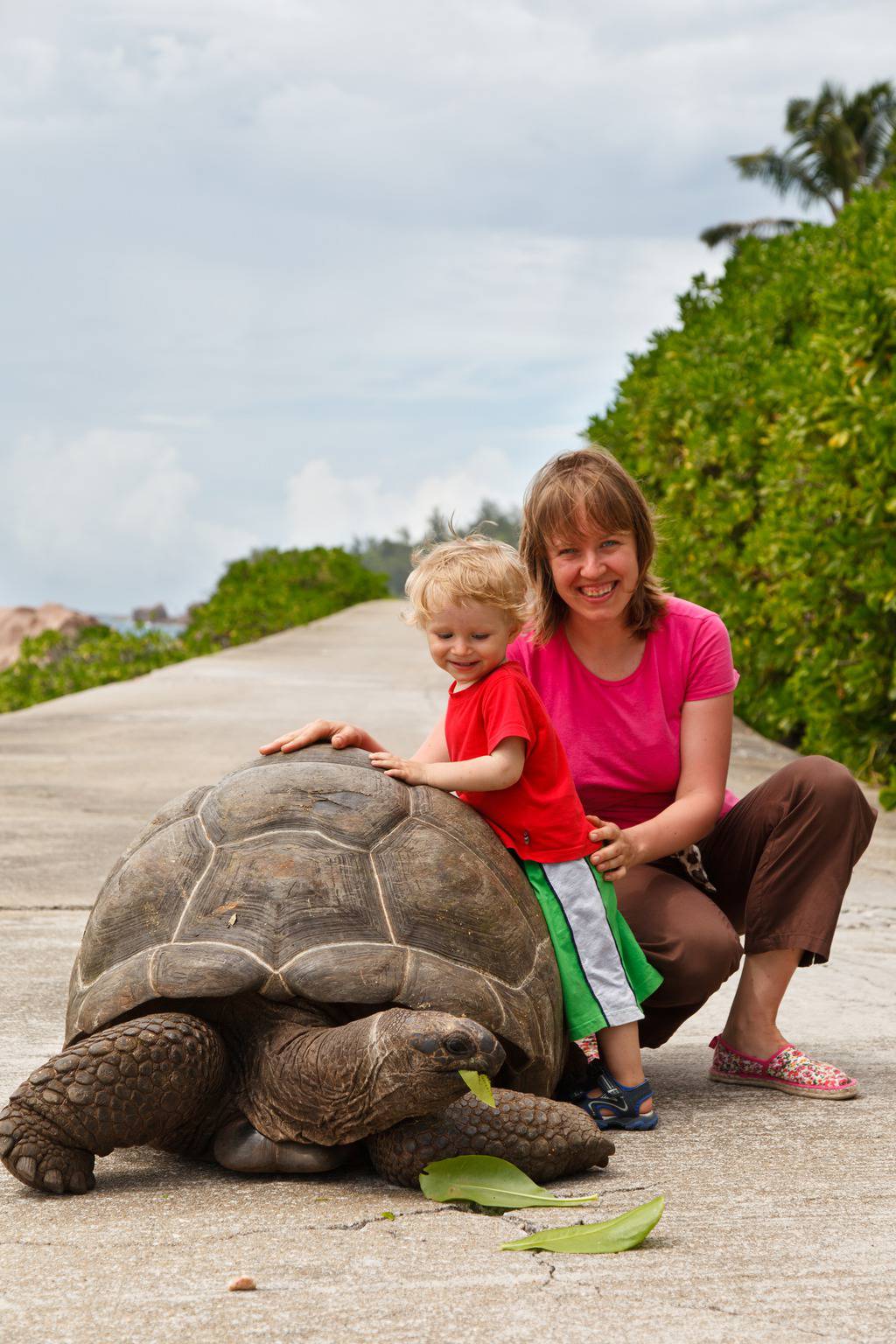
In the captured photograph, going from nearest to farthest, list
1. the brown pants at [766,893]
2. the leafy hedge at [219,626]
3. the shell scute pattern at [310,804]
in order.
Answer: the shell scute pattern at [310,804] → the brown pants at [766,893] → the leafy hedge at [219,626]

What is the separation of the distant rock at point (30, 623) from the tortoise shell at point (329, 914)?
1858 cm

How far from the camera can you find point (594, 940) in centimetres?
302

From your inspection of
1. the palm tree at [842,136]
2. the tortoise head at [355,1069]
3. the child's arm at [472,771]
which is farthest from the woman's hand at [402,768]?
the palm tree at [842,136]

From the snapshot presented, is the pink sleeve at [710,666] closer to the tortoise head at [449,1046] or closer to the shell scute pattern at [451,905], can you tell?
the shell scute pattern at [451,905]

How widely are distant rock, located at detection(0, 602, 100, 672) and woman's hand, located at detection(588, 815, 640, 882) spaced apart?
733 inches

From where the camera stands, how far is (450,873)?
283cm

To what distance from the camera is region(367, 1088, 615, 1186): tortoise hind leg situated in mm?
2562

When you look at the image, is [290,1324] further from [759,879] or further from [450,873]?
[759,879]

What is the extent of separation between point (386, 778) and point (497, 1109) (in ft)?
2.54

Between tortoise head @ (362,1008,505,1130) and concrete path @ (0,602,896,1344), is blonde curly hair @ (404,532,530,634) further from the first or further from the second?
concrete path @ (0,602,896,1344)

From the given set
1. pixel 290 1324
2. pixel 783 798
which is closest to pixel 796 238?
pixel 783 798

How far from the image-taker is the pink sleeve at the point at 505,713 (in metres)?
2.95

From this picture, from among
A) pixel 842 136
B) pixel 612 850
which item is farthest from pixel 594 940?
pixel 842 136

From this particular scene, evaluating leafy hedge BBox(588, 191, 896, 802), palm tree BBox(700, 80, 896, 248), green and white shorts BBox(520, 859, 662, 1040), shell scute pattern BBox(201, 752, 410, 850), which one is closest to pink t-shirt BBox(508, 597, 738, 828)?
green and white shorts BBox(520, 859, 662, 1040)
